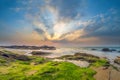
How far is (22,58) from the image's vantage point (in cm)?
2520

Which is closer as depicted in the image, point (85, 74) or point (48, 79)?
point (48, 79)

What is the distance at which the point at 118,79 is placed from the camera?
591 inches

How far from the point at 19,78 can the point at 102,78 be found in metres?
8.25

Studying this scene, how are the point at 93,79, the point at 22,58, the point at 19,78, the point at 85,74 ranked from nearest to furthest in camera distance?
the point at 19,78 < the point at 93,79 < the point at 85,74 < the point at 22,58

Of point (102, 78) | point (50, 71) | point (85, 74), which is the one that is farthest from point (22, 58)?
point (102, 78)

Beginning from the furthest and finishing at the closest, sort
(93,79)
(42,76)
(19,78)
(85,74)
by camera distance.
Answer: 1. (85,74)
2. (93,79)
3. (42,76)
4. (19,78)

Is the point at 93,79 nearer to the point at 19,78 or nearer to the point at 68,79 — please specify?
the point at 68,79

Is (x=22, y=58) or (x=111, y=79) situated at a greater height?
(x=22, y=58)

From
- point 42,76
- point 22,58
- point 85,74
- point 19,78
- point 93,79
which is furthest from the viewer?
point 22,58

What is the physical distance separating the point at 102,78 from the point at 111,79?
879mm

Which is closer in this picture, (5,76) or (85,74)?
(5,76)

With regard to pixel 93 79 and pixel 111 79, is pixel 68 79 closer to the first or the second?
pixel 93 79

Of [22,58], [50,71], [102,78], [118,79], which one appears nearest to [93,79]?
[102,78]

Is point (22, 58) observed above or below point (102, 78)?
above
